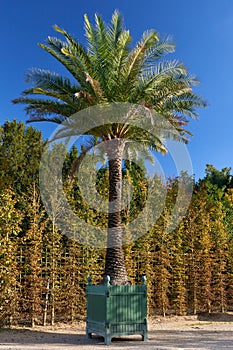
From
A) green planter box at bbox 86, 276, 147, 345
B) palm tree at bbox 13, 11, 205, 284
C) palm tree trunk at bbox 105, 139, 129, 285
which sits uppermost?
palm tree at bbox 13, 11, 205, 284

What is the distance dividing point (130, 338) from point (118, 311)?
1119 mm

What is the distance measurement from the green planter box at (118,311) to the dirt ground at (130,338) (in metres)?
0.25

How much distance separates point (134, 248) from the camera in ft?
47.8

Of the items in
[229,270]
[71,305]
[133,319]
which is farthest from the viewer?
[229,270]

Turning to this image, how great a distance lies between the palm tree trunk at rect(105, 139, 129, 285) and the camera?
10695 mm

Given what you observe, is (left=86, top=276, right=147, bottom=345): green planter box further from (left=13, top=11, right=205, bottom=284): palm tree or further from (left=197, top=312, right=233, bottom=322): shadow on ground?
(left=197, top=312, right=233, bottom=322): shadow on ground

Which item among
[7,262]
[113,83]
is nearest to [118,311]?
[7,262]

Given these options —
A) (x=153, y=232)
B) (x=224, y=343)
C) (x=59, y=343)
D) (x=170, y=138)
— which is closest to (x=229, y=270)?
(x=153, y=232)

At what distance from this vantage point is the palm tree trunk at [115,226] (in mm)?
10695

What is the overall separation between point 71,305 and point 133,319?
3.27 m

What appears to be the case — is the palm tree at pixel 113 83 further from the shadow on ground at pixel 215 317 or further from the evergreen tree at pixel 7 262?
the shadow on ground at pixel 215 317

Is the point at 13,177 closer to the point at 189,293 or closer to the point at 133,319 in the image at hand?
the point at 189,293

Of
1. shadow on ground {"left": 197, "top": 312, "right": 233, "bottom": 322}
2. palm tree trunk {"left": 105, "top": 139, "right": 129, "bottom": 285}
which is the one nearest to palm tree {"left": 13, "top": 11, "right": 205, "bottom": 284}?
palm tree trunk {"left": 105, "top": 139, "right": 129, "bottom": 285}

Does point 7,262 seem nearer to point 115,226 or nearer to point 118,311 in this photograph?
point 115,226
